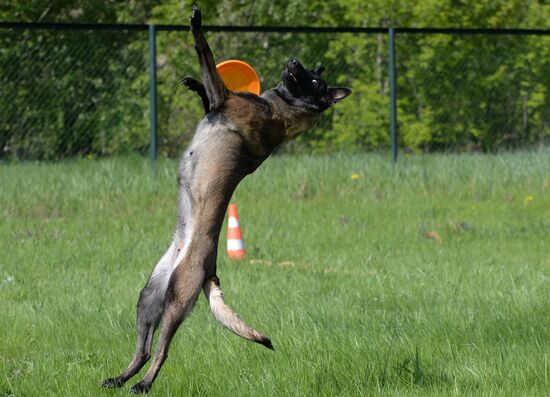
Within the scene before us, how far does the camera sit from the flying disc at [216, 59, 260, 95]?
563 cm

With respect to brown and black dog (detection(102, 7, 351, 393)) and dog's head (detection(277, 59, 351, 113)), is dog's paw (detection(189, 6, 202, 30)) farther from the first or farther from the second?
dog's head (detection(277, 59, 351, 113))

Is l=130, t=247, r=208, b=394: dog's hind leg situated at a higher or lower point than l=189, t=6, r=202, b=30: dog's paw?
lower

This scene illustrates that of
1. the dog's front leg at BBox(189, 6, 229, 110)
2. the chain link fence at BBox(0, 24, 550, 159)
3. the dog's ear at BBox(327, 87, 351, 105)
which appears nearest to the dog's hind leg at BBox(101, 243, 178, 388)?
the dog's front leg at BBox(189, 6, 229, 110)

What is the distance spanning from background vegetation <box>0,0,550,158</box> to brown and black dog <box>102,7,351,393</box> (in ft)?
32.2

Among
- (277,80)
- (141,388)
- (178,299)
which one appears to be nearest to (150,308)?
(178,299)

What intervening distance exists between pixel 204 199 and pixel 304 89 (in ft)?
2.66

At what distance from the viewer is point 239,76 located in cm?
572

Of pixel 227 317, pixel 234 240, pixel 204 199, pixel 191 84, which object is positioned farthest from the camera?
pixel 234 240

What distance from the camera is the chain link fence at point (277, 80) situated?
14.9 meters

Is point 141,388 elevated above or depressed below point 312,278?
above

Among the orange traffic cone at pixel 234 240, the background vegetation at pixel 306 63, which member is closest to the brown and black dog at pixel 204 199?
the orange traffic cone at pixel 234 240

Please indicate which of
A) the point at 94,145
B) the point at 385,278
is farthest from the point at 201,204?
the point at 94,145

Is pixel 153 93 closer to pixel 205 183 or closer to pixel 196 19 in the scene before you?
pixel 196 19

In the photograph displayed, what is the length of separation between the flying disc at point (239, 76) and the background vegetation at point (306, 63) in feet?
30.1
